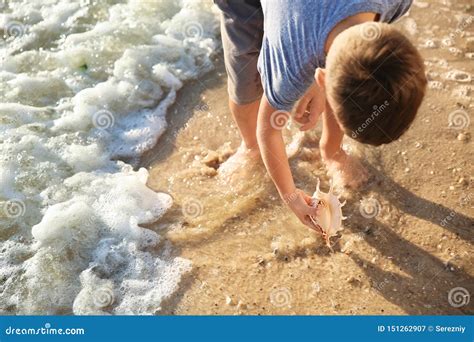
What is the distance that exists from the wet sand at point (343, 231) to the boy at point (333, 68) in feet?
1.31

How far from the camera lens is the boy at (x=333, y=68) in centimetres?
165

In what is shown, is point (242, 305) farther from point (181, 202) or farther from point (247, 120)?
point (247, 120)

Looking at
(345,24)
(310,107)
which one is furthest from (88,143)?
(345,24)

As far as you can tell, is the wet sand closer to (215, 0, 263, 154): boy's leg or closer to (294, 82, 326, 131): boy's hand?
(215, 0, 263, 154): boy's leg

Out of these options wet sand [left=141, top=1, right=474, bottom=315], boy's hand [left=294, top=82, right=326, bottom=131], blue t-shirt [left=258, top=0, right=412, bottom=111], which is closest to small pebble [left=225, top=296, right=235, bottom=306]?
wet sand [left=141, top=1, right=474, bottom=315]

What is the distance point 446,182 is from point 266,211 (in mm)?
997

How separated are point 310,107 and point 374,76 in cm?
80

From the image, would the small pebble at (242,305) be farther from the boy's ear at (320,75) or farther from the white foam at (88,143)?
the boy's ear at (320,75)

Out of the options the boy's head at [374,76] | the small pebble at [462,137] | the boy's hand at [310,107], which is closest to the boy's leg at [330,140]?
the boy's hand at [310,107]

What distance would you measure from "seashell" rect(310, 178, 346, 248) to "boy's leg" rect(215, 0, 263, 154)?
0.61m

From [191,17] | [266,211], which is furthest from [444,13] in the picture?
[266,211]

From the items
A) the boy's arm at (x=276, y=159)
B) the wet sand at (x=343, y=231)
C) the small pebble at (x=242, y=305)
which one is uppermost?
the boy's arm at (x=276, y=159)

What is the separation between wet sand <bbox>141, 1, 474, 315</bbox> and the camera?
2525 mm

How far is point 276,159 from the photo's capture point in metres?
2.30
